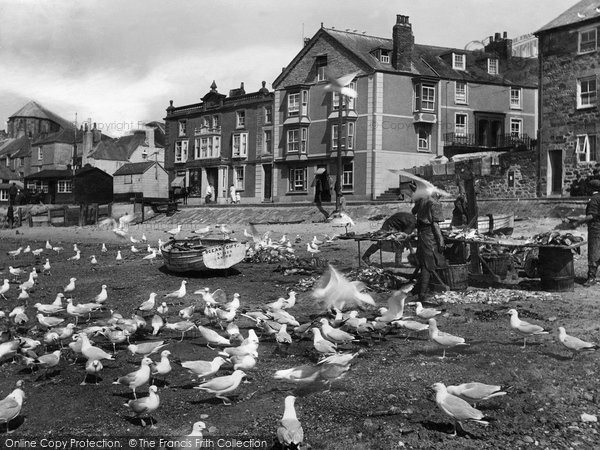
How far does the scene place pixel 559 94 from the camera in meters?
34.5

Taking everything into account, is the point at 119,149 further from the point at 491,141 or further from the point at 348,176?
the point at 491,141

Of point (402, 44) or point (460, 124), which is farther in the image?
point (460, 124)

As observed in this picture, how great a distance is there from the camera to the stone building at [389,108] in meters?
46.9

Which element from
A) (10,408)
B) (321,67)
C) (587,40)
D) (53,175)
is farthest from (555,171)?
(53,175)

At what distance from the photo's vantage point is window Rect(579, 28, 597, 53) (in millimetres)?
32906

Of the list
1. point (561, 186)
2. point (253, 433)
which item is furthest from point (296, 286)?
point (561, 186)

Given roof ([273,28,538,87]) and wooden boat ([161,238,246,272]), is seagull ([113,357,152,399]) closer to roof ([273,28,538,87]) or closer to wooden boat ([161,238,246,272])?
wooden boat ([161,238,246,272])

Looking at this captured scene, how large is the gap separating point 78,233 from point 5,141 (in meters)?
80.5

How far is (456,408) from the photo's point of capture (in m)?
7.35

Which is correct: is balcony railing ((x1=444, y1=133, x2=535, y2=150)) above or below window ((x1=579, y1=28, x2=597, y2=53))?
below

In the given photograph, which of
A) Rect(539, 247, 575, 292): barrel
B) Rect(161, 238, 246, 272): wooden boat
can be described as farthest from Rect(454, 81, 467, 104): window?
Rect(539, 247, 575, 292): barrel

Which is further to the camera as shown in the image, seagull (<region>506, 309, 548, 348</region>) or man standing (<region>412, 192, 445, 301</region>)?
man standing (<region>412, 192, 445, 301</region>)

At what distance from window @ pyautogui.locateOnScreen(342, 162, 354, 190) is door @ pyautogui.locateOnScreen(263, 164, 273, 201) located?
8651 millimetres

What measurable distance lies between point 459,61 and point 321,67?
38.1 feet
